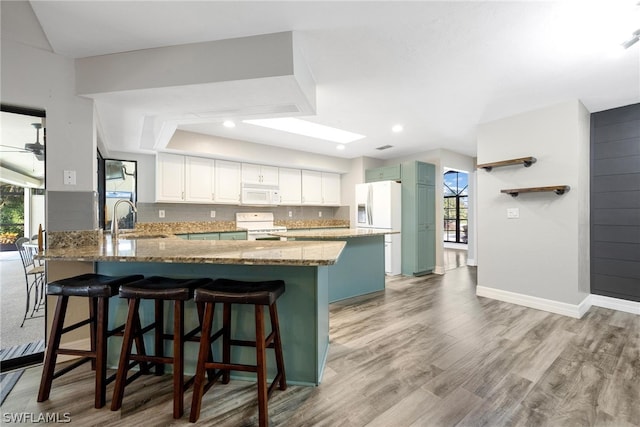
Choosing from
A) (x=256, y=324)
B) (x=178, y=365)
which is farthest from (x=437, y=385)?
(x=178, y=365)

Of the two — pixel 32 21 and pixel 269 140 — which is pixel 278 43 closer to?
pixel 32 21

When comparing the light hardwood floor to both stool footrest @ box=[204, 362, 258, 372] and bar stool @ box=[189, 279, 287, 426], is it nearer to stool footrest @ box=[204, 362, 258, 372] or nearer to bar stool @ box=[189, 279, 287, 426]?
bar stool @ box=[189, 279, 287, 426]

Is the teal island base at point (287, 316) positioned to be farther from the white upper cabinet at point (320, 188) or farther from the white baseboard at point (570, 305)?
the white upper cabinet at point (320, 188)

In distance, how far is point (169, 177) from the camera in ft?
13.3

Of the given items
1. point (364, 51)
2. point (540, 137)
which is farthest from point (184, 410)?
point (540, 137)

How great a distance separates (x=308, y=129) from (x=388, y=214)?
211 cm

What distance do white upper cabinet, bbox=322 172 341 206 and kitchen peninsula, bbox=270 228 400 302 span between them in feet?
7.70

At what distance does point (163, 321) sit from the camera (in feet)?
6.14

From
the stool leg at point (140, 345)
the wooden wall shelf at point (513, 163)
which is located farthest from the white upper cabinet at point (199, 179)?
the wooden wall shelf at point (513, 163)

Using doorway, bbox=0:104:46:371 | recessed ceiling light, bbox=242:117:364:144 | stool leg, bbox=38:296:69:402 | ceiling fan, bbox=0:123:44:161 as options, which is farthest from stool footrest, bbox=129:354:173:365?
recessed ceiling light, bbox=242:117:364:144

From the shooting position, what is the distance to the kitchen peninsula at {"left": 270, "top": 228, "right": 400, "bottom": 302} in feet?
10.6

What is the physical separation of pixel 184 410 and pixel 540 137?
4.29 m

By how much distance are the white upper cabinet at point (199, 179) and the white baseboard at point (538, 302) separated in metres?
4.35

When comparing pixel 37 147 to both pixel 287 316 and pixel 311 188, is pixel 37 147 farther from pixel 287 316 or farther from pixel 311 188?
pixel 311 188
